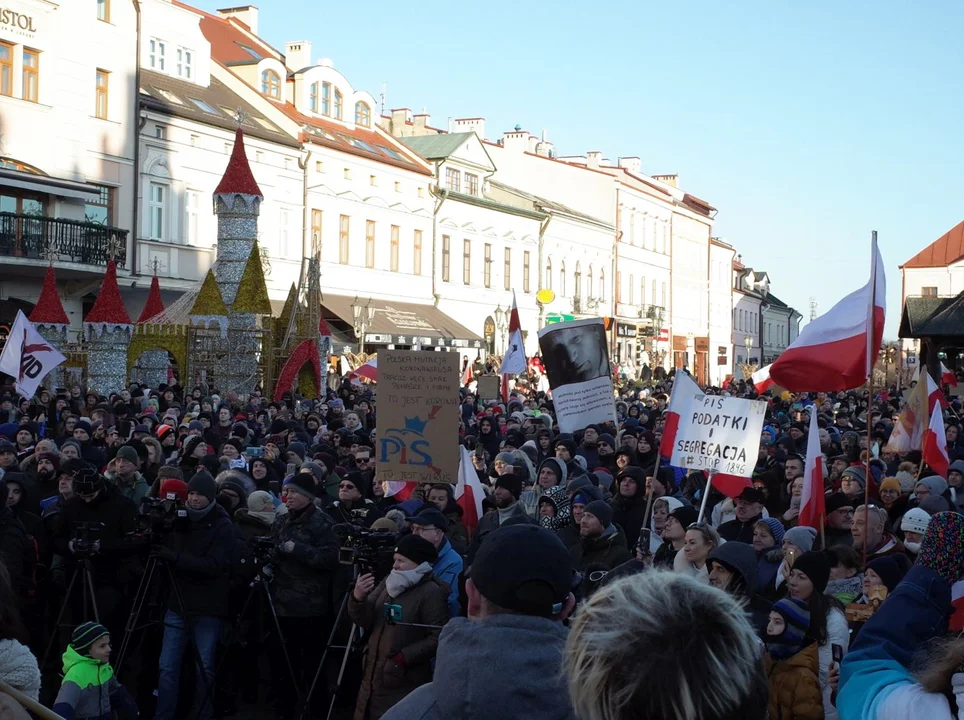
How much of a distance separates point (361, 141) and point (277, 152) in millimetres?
6412

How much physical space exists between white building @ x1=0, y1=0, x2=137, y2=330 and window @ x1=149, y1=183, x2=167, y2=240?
0.93m

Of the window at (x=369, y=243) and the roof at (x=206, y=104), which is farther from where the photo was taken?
the window at (x=369, y=243)

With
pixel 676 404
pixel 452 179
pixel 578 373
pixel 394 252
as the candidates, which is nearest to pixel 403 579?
pixel 676 404

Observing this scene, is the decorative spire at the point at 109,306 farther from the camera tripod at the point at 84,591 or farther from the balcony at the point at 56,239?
the camera tripod at the point at 84,591

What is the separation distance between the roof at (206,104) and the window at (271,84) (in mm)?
1769

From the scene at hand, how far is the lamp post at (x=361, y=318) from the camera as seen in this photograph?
40.4 meters

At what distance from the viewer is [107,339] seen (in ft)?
86.7

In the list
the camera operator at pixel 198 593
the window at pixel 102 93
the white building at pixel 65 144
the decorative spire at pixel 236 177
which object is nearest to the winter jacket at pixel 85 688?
the camera operator at pixel 198 593

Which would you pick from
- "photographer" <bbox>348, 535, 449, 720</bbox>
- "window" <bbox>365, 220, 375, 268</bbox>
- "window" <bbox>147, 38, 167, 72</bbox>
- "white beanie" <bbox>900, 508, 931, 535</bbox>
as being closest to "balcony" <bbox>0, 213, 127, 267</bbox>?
"window" <bbox>147, 38, 167, 72</bbox>

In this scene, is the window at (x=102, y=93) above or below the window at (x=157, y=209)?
above

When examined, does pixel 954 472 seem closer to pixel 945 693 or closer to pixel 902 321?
pixel 945 693

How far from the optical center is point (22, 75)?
31203 mm

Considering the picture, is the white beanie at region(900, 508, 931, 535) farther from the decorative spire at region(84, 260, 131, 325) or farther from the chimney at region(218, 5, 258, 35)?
the chimney at region(218, 5, 258, 35)

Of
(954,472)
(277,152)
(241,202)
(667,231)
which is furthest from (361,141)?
(954,472)
